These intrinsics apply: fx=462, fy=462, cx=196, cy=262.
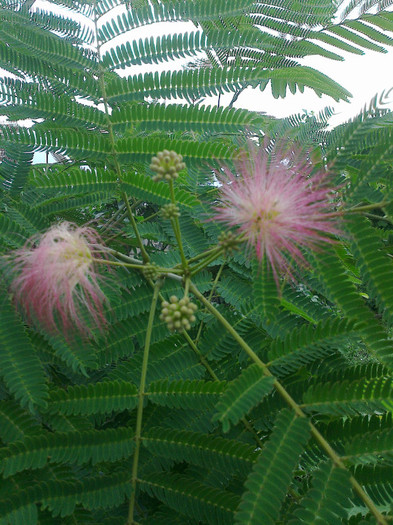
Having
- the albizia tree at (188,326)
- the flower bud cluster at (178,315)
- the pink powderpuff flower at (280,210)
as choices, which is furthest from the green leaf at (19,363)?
the pink powderpuff flower at (280,210)

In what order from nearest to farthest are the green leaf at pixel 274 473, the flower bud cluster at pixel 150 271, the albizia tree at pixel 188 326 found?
1. the green leaf at pixel 274 473
2. the albizia tree at pixel 188 326
3. the flower bud cluster at pixel 150 271

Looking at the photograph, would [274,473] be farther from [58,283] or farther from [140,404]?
[58,283]

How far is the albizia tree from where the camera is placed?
43.0 inches

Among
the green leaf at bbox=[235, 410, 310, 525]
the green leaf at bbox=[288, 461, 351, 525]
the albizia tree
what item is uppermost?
the albizia tree

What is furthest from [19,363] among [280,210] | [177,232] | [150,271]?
[280,210]

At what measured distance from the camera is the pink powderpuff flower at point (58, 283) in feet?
3.80

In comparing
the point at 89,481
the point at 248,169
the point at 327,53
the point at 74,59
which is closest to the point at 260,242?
the point at 248,169

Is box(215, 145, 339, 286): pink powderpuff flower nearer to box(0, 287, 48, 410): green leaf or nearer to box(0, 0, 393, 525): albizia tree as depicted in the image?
box(0, 0, 393, 525): albizia tree

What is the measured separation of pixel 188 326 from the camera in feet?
3.67

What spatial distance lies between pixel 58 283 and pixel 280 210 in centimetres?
58

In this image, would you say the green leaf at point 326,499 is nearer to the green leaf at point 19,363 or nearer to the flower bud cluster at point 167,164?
the green leaf at point 19,363

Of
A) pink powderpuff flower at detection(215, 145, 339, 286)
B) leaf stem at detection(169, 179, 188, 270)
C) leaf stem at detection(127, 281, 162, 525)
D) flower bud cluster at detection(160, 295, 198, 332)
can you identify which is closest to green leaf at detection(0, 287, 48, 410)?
leaf stem at detection(127, 281, 162, 525)

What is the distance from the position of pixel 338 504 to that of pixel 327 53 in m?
1.86

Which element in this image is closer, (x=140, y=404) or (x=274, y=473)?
(x=274, y=473)
